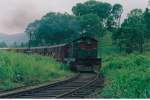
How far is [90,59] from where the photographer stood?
1039 inches

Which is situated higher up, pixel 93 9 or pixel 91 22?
pixel 93 9

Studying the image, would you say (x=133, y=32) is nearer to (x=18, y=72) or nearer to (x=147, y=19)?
(x=147, y=19)

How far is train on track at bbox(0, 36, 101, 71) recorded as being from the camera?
25909 millimetres

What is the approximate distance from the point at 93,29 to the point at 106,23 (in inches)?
62.2

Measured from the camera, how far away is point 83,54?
27.5m

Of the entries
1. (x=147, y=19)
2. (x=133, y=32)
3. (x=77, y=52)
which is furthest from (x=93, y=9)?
(x=133, y=32)

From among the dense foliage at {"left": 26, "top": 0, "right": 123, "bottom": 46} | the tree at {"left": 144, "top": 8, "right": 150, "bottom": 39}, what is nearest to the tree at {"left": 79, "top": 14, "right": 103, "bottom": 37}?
the dense foliage at {"left": 26, "top": 0, "right": 123, "bottom": 46}

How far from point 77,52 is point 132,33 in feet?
26.4

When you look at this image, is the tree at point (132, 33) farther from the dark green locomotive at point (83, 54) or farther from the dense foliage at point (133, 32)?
the dark green locomotive at point (83, 54)

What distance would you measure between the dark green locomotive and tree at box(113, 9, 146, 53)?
3.18 meters

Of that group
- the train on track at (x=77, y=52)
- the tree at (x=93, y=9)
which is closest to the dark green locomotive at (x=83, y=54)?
the train on track at (x=77, y=52)

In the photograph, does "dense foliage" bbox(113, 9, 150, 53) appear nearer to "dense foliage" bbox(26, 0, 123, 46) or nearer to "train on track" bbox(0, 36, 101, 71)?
"train on track" bbox(0, 36, 101, 71)

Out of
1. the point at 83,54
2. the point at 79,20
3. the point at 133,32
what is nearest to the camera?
the point at 79,20

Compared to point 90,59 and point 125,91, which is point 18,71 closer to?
point 125,91
